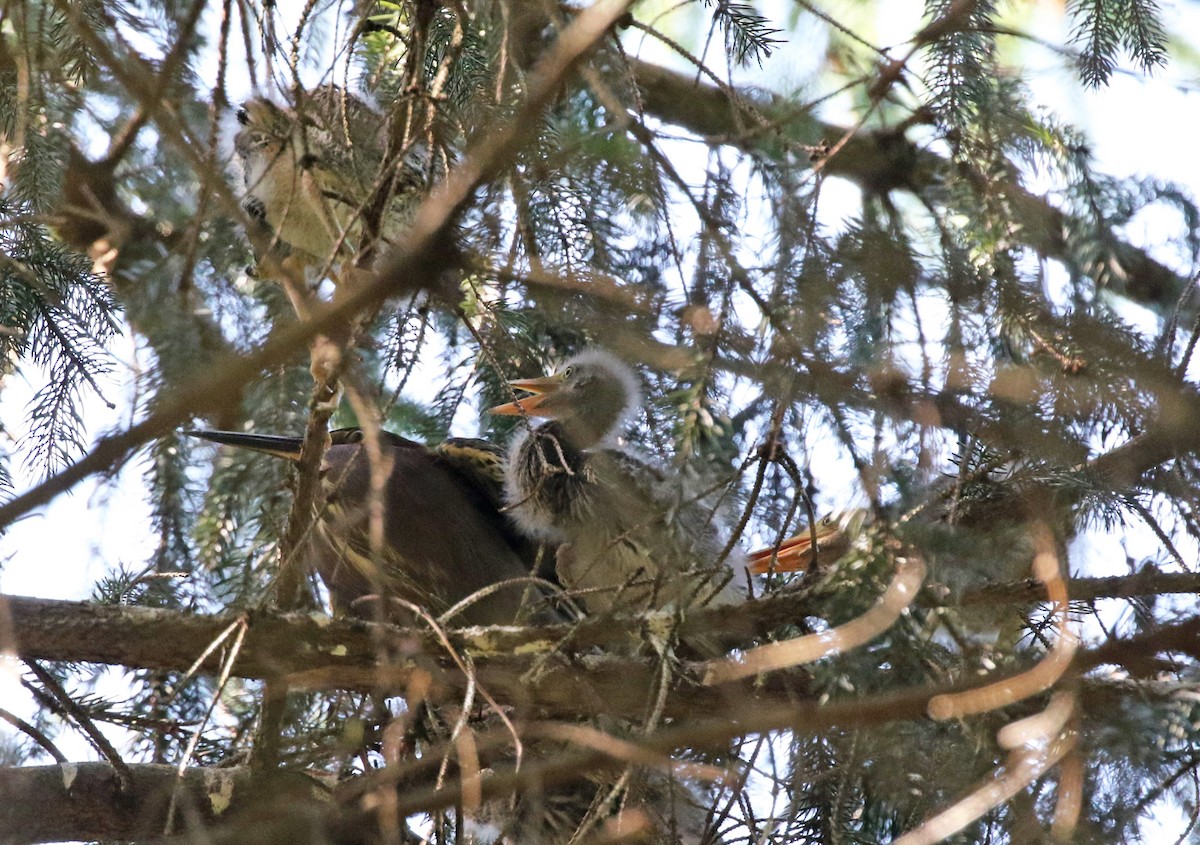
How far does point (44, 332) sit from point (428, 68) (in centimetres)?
113

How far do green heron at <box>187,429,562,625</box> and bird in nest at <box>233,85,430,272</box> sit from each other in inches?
24.4

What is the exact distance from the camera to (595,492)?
126 inches

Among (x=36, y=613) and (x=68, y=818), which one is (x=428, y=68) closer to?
(x=36, y=613)

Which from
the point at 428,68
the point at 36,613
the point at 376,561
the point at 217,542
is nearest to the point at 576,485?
the point at 217,542

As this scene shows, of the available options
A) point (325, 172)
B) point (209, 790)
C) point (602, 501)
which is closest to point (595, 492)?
point (602, 501)

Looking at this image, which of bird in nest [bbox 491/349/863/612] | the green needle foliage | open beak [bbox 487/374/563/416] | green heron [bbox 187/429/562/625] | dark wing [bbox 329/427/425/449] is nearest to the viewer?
the green needle foliage

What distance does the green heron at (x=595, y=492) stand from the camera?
2.88 meters

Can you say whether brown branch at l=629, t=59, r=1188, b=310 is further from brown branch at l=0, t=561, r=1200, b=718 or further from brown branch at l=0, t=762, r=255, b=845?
brown branch at l=0, t=762, r=255, b=845

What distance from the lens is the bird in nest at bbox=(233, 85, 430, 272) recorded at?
80.6 inches

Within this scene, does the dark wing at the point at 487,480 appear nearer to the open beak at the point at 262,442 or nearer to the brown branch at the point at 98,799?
the open beak at the point at 262,442

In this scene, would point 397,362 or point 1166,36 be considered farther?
point 1166,36

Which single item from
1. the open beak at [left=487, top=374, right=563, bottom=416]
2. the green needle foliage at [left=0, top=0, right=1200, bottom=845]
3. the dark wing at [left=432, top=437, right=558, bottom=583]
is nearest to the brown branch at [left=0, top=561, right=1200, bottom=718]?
the green needle foliage at [left=0, top=0, right=1200, bottom=845]

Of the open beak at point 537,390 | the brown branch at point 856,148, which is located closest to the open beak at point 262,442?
the open beak at point 537,390

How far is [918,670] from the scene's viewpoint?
1.96m
